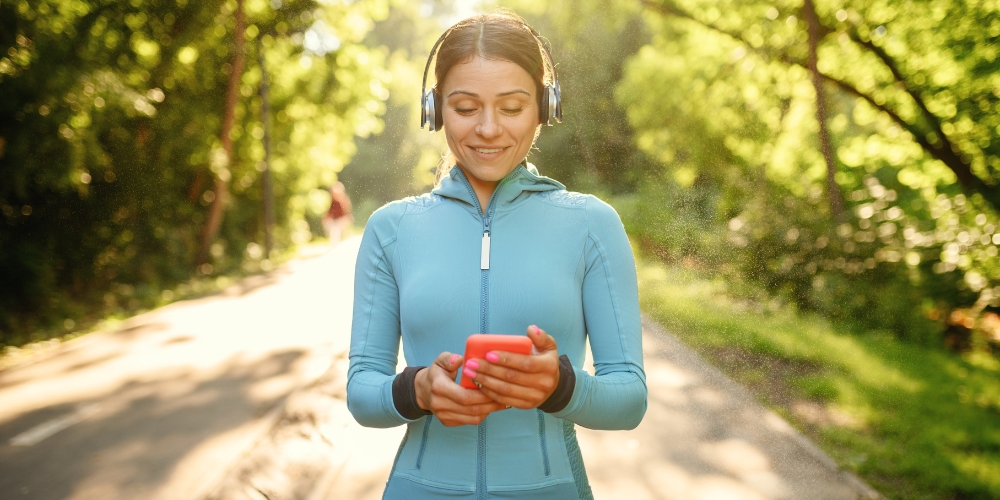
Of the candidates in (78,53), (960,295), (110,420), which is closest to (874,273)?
(960,295)

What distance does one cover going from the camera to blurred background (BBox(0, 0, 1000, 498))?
290 inches

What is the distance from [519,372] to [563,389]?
0.48 ft

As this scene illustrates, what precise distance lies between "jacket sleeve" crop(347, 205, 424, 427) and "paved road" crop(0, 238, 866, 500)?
321 cm

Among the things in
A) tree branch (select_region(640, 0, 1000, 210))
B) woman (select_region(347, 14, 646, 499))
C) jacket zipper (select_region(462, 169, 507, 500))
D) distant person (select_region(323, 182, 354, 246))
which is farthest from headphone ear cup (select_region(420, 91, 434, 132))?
distant person (select_region(323, 182, 354, 246))

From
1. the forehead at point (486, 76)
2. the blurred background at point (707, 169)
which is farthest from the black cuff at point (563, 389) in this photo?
the blurred background at point (707, 169)

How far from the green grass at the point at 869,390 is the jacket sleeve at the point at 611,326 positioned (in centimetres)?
376

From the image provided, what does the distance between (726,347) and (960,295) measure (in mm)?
2518

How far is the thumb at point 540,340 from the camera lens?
3.96 feet

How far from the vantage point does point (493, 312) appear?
60.5 inches

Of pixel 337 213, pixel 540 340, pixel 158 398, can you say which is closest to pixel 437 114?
pixel 540 340

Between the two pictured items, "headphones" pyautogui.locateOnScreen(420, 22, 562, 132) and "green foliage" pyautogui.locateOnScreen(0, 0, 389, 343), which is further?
"green foliage" pyautogui.locateOnScreen(0, 0, 389, 343)

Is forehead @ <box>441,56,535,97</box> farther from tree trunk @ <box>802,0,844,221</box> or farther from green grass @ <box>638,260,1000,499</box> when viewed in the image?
tree trunk @ <box>802,0,844,221</box>

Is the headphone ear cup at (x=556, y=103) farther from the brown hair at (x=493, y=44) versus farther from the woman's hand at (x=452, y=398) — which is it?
the woman's hand at (x=452, y=398)

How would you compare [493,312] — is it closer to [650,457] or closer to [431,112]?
[431,112]
